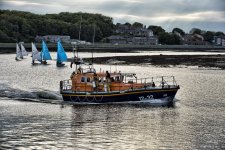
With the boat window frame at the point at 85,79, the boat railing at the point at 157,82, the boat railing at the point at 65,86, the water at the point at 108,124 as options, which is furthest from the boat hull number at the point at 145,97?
the boat railing at the point at 65,86

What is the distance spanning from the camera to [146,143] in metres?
36.7

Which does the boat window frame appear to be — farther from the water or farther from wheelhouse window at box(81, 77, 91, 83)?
the water

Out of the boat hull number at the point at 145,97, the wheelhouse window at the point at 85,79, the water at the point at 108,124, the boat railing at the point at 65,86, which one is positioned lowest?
the water at the point at 108,124

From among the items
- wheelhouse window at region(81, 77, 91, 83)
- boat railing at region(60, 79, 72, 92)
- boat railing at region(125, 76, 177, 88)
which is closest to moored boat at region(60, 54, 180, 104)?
wheelhouse window at region(81, 77, 91, 83)

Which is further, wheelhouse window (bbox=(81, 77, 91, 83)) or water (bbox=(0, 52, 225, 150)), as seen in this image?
wheelhouse window (bbox=(81, 77, 91, 83))

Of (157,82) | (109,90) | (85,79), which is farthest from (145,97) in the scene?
(157,82)

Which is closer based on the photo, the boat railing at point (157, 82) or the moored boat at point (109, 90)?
the moored boat at point (109, 90)

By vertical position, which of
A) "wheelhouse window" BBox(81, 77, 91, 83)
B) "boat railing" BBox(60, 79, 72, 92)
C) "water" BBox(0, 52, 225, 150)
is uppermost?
"wheelhouse window" BBox(81, 77, 91, 83)

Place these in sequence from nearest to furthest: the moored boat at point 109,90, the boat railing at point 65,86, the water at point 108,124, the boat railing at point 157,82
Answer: the water at point 108,124
the moored boat at point 109,90
the boat railing at point 157,82
the boat railing at point 65,86

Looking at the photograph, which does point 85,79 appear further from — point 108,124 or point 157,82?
point 157,82

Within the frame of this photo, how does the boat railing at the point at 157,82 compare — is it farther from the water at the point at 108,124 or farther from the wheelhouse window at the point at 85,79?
the wheelhouse window at the point at 85,79

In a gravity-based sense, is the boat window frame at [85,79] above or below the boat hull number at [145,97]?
above

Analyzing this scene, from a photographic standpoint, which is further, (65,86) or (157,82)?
(157,82)

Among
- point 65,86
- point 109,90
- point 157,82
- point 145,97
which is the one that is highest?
point 65,86
